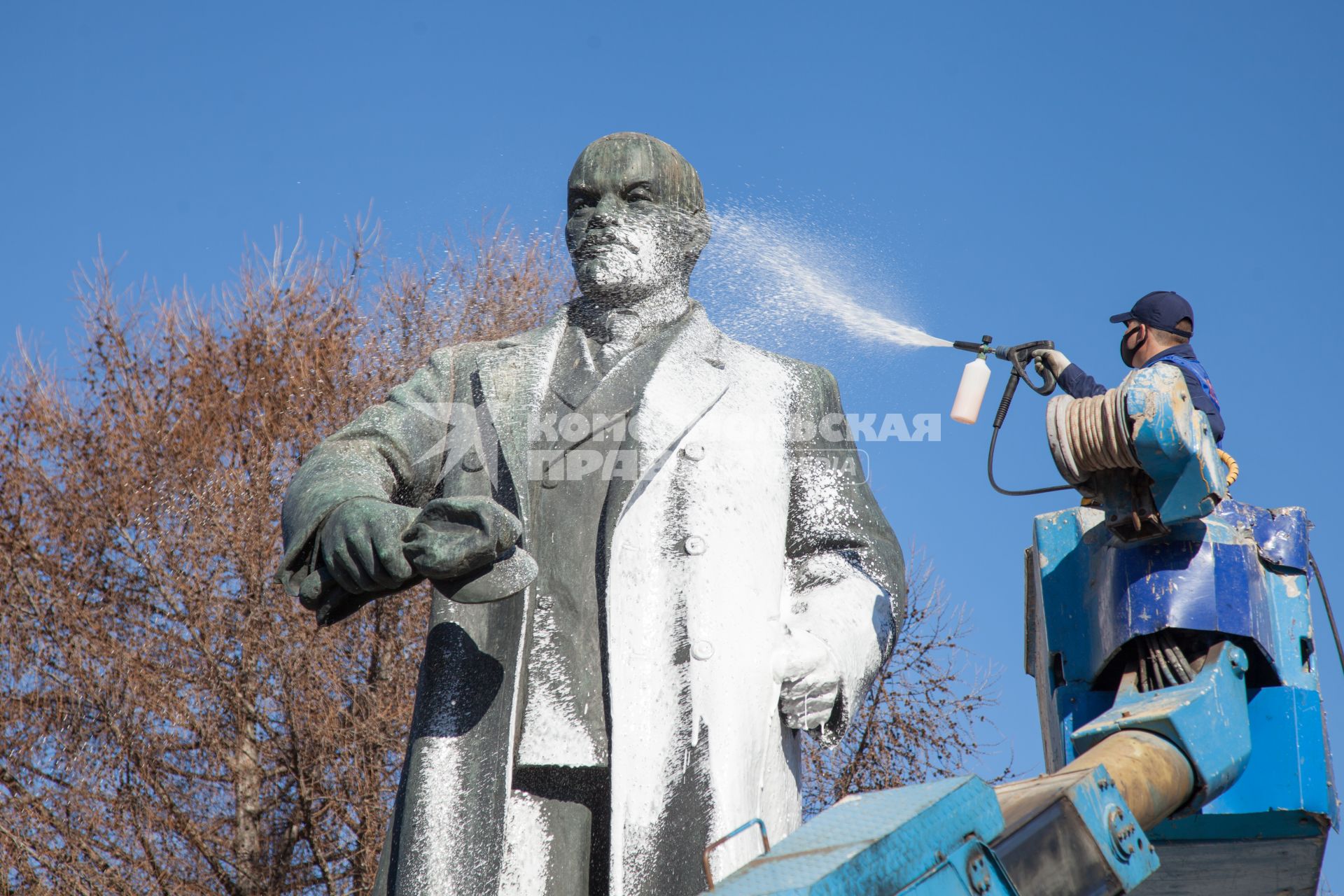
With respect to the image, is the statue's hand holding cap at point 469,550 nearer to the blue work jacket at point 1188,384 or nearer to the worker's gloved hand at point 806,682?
the worker's gloved hand at point 806,682

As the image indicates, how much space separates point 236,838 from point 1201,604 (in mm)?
10339

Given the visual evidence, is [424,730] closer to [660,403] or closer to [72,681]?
[660,403]

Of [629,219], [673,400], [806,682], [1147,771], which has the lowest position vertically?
[1147,771]

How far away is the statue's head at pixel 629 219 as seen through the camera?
13.5ft

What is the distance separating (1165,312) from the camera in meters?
5.69

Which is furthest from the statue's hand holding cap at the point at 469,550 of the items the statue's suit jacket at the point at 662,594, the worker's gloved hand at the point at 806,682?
the worker's gloved hand at the point at 806,682

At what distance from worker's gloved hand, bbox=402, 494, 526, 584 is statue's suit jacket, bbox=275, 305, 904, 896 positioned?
323 mm

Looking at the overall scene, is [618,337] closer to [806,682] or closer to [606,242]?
[606,242]

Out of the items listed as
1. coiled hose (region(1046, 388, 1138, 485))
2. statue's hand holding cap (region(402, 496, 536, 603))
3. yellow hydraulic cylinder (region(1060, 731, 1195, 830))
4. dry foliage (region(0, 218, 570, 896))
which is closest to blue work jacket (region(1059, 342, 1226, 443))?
coiled hose (region(1046, 388, 1138, 485))

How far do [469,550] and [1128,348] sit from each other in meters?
3.18

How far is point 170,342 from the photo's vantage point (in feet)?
55.0

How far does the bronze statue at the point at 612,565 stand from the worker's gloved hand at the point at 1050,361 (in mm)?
1594

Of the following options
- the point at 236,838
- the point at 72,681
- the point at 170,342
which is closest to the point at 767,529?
the point at 236,838

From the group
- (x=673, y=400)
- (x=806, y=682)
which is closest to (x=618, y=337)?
(x=673, y=400)
